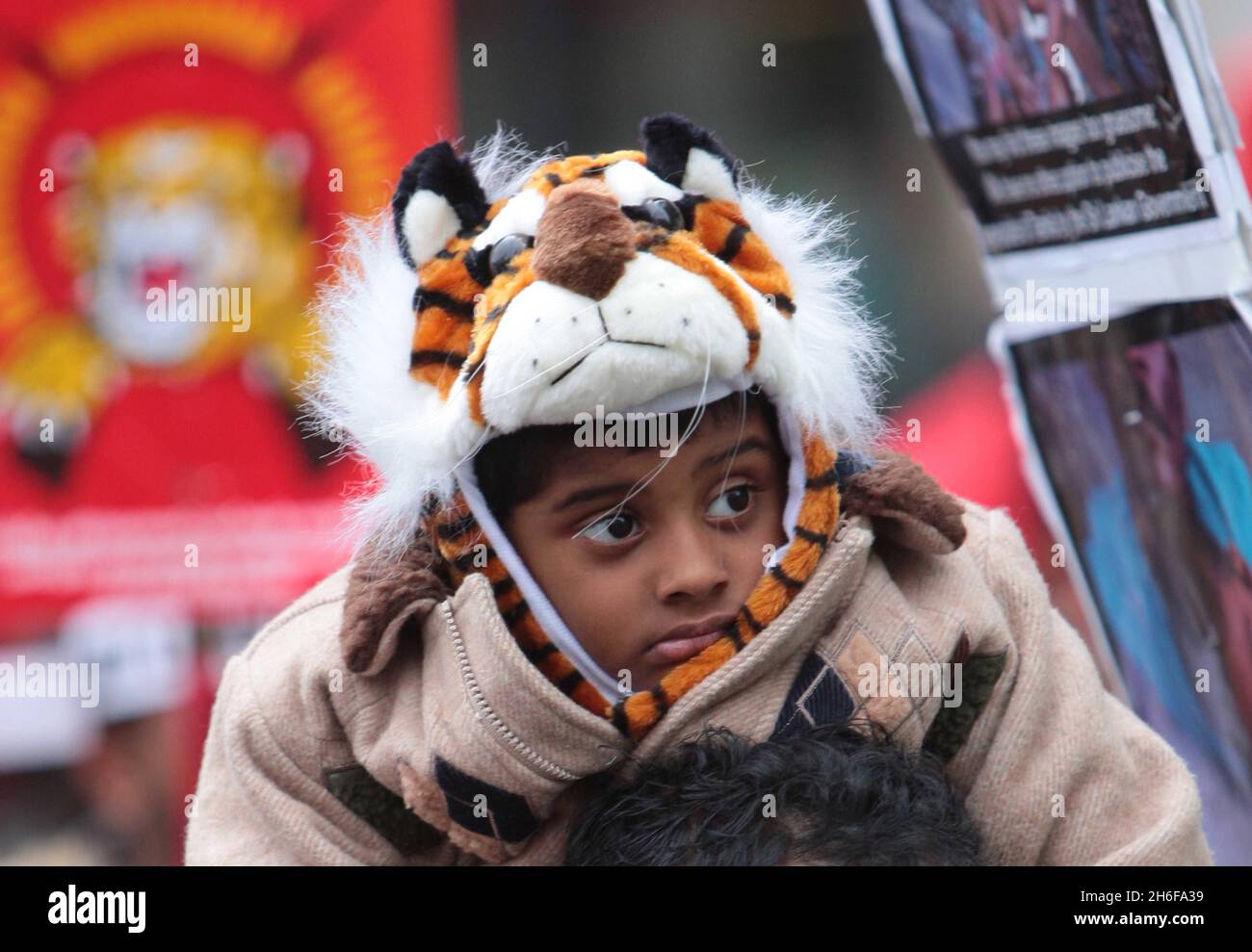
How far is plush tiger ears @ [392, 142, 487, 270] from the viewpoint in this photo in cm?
157

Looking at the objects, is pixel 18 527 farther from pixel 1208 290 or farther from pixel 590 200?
pixel 1208 290

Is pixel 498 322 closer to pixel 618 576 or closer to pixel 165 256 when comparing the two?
pixel 618 576

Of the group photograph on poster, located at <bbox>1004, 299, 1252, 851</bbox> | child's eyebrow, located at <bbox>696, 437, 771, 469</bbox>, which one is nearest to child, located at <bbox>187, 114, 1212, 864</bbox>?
child's eyebrow, located at <bbox>696, 437, 771, 469</bbox>

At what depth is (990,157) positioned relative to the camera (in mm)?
2277

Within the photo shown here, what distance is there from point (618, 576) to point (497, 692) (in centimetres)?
18

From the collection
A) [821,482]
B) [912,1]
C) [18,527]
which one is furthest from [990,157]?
[18,527]

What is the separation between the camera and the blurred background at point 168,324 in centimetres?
279

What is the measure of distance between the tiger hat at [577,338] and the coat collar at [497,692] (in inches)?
1.2

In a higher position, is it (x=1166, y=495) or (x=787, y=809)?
(x=1166, y=495)

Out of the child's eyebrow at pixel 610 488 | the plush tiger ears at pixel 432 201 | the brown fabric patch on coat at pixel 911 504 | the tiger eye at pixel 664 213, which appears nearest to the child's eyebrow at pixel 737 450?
the child's eyebrow at pixel 610 488

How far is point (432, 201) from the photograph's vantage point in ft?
5.15

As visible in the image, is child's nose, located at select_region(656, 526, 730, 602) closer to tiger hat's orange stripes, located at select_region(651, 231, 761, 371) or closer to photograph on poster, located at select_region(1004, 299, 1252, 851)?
tiger hat's orange stripes, located at select_region(651, 231, 761, 371)

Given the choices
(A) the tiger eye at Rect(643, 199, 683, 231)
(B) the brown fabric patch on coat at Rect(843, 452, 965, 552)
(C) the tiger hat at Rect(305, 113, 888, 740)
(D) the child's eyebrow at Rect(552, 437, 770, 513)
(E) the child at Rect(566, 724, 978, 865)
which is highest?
(A) the tiger eye at Rect(643, 199, 683, 231)

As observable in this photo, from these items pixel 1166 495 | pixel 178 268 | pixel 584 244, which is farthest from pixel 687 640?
pixel 178 268
